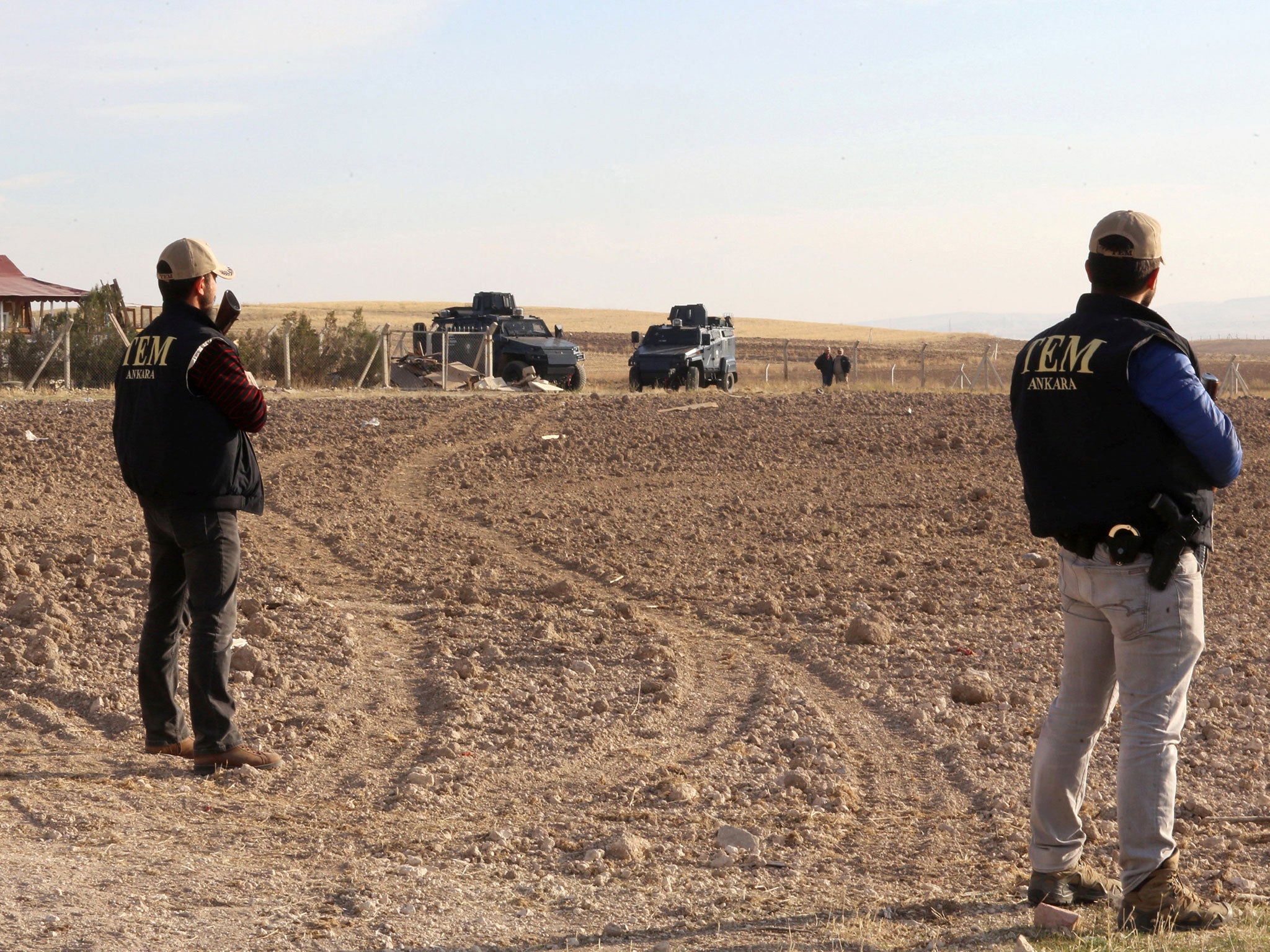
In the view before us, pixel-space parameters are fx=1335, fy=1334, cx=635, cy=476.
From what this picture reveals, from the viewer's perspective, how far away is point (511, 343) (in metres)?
29.3

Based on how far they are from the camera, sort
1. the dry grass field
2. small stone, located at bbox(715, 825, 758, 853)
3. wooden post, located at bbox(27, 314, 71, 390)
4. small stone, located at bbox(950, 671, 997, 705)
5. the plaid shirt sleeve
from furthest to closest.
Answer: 1. the dry grass field
2. wooden post, located at bbox(27, 314, 71, 390)
3. small stone, located at bbox(950, 671, 997, 705)
4. the plaid shirt sleeve
5. small stone, located at bbox(715, 825, 758, 853)

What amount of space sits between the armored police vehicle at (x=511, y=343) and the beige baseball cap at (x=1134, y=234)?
2476cm

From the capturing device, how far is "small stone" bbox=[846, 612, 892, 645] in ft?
24.8

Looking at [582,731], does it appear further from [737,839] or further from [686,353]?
[686,353]

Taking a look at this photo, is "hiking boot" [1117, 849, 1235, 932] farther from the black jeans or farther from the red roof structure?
the red roof structure

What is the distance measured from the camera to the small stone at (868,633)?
7562 millimetres

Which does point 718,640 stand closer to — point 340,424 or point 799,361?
point 340,424

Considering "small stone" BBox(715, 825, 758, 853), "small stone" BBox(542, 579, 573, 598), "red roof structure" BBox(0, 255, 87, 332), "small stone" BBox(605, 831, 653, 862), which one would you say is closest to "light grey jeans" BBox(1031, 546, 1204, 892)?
"small stone" BBox(715, 825, 758, 853)

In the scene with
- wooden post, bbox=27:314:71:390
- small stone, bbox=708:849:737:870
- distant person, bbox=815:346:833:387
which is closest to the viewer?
small stone, bbox=708:849:737:870

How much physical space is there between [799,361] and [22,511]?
55399 millimetres

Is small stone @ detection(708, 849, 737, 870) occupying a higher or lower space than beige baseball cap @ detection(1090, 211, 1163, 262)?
lower

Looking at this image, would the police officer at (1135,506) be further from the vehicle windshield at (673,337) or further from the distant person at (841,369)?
the distant person at (841,369)

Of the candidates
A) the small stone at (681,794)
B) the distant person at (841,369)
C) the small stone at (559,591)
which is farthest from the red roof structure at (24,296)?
the small stone at (681,794)

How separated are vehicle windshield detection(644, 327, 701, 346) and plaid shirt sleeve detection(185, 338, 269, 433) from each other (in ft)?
81.3
